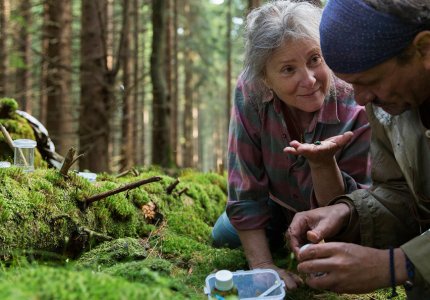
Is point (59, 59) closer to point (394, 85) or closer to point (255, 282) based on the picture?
point (255, 282)

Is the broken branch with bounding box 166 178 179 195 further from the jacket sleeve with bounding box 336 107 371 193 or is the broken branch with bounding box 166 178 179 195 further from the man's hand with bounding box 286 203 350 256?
the man's hand with bounding box 286 203 350 256

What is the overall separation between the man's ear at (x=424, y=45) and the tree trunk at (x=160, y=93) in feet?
22.2

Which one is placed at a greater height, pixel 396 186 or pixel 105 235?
pixel 396 186

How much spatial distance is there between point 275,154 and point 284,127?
0.19 m

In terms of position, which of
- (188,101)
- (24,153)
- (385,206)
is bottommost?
(188,101)

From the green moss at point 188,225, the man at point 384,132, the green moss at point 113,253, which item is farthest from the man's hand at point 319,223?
the green moss at point 188,225

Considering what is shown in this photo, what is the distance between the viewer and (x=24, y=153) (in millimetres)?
3377

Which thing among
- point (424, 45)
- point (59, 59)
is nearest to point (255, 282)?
point (424, 45)

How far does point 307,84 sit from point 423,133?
30.6 inches

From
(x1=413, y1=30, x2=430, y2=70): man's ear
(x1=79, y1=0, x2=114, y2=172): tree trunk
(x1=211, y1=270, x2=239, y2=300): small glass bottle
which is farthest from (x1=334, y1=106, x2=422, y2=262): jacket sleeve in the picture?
(x1=79, y1=0, x2=114, y2=172): tree trunk

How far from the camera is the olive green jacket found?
226 centimetres

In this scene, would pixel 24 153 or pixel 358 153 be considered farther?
pixel 24 153

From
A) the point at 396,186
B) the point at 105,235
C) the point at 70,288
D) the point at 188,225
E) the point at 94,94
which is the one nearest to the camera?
the point at 70,288

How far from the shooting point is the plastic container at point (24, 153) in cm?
319
